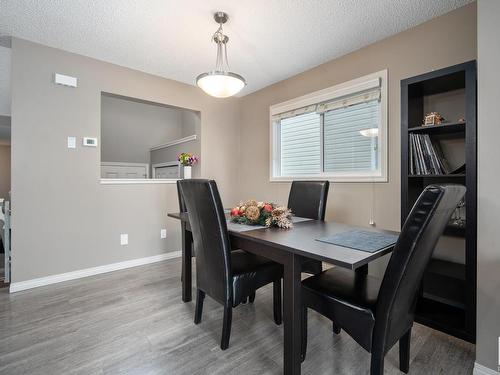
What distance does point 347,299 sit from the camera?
1.18 metres

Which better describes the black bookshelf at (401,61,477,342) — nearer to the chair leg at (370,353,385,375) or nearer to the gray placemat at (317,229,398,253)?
the gray placemat at (317,229,398,253)

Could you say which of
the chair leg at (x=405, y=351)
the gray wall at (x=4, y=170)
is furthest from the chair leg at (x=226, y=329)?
the gray wall at (x=4, y=170)

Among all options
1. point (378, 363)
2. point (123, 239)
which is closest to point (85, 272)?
point (123, 239)

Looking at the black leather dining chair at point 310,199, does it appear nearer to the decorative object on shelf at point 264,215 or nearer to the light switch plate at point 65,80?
the decorative object on shelf at point 264,215

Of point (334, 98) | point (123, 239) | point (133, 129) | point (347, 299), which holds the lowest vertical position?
point (123, 239)

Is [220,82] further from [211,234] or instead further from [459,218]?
[459,218]

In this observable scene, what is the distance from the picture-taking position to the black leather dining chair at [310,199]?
2225 mm

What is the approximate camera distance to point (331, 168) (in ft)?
9.74

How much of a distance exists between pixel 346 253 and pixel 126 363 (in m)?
1.36

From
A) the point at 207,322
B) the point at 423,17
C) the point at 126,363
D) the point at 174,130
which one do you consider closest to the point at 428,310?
the point at 207,322

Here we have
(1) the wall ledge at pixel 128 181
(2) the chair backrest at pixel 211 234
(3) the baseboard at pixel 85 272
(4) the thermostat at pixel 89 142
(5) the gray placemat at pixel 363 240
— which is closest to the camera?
(5) the gray placemat at pixel 363 240

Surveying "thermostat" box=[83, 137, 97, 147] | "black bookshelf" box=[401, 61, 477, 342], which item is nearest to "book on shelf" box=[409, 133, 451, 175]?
"black bookshelf" box=[401, 61, 477, 342]

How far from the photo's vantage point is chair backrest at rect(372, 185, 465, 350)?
3.02ft

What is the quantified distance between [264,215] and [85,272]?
2.25 metres
